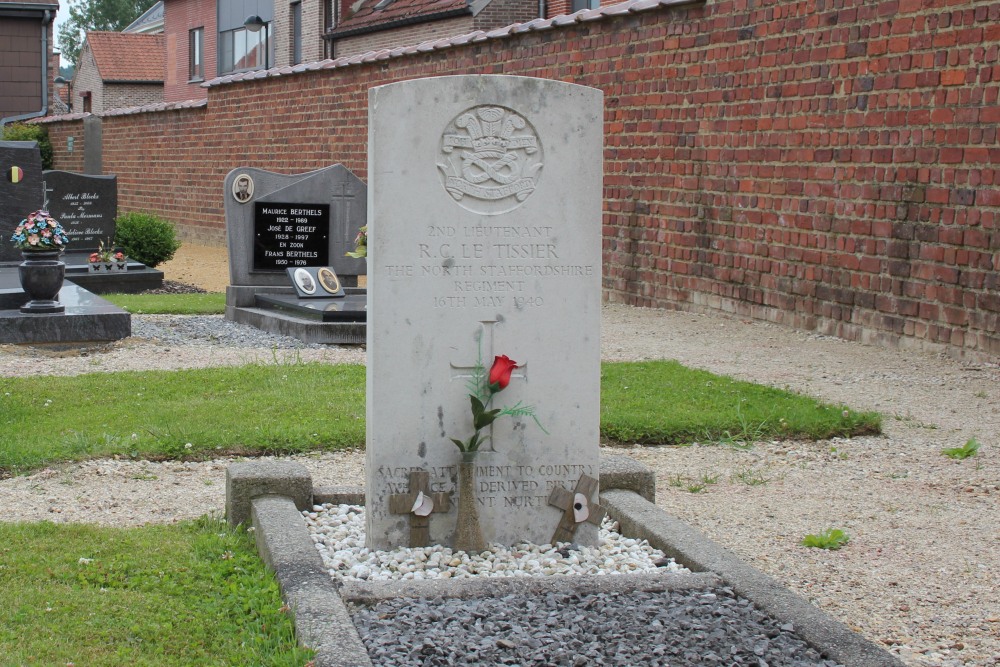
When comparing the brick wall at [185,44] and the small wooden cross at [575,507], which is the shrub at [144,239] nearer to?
the small wooden cross at [575,507]

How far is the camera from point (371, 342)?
442 cm

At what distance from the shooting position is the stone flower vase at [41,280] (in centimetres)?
1045

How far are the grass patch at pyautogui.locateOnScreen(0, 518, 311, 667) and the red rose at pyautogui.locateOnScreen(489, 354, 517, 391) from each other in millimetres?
1028

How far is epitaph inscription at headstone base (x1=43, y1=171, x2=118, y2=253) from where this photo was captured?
1741 centimetres

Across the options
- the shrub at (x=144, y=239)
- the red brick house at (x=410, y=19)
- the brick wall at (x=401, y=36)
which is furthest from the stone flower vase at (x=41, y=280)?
the brick wall at (x=401, y=36)

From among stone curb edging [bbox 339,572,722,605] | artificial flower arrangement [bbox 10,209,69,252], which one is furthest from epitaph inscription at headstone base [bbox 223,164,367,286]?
stone curb edging [bbox 339,572,722,605]

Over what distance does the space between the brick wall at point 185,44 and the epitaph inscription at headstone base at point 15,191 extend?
76.9 ft

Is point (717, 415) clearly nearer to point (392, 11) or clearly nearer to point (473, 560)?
point (473, 560)

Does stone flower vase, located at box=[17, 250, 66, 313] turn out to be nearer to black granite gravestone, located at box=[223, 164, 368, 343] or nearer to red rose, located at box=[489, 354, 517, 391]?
black granite gravestone, located at box=[223, 164, 368, 343]

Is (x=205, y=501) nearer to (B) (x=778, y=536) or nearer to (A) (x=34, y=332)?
(B) (x=778, y=536)

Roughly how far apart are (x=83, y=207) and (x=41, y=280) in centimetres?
745

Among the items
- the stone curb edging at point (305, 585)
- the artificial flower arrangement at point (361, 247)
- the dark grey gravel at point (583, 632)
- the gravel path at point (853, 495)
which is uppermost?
the artificial flower arrangement at point (361, 247)

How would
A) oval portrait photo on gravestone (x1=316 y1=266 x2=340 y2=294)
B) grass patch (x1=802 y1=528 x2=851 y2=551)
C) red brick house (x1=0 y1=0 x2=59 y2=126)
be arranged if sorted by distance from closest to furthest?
grass patch (x1=802 y1=528 x2=851 y2=551) < oval portrait photo on gravestone (x1=316 y1=266 x2=340 y2=294) < red brick house (x1=0 y1=0 x2=59 y2=126)

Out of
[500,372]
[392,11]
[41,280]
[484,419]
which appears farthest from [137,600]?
[392,11]
